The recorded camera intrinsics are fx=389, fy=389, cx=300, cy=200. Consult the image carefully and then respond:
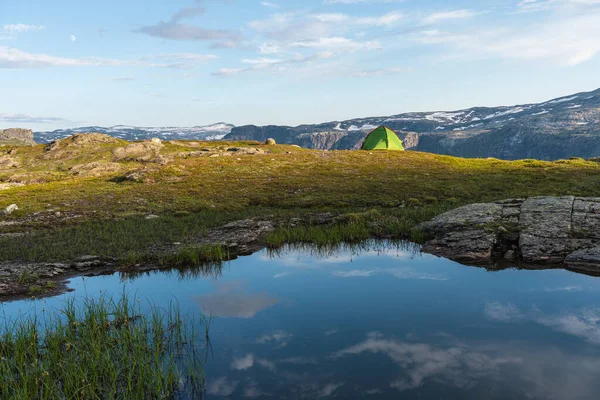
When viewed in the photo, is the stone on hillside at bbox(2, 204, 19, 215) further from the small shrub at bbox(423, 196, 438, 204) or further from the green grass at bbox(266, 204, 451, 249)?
the small shrub at bbox(423, 196, 438, 204)

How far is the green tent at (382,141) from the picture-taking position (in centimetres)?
8056

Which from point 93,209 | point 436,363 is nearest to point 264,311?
point 436,363

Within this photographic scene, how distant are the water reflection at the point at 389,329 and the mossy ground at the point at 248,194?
680cm

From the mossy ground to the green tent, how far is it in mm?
15776

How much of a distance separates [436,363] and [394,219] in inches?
682

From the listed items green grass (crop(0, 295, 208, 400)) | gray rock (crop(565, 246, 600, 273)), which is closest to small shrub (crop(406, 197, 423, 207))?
gray rock (crop(565, 246, 600, 273))

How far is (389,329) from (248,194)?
1181 inches

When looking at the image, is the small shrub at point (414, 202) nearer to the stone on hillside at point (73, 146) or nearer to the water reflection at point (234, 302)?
the water reflection at point (234, 302)

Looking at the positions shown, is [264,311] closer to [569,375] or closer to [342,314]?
[342,314]

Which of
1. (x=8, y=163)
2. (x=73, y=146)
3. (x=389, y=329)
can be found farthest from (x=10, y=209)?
(x=73, y=146)

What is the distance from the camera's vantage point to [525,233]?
19188 millimetres

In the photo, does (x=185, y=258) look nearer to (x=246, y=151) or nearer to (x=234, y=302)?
(x=234, y=302)

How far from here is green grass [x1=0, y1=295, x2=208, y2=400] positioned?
8.33 meters

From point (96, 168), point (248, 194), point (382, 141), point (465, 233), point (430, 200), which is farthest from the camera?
point (382, 141)
